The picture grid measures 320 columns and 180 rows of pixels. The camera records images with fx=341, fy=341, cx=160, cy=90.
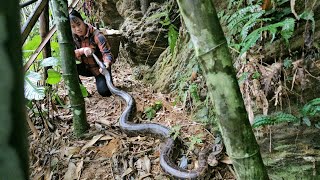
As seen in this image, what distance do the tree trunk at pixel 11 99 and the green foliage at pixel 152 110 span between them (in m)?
4.00

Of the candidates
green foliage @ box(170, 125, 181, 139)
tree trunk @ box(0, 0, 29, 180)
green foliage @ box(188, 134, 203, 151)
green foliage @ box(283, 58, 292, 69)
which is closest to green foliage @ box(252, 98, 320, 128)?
green foliage @ box(283, 58, 292, 69)

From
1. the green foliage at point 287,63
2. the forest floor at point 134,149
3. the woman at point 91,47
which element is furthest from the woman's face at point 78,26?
the green foliage at point 287,63

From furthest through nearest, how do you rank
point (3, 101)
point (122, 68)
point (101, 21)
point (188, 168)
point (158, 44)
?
point (101, 21) → point (122, 68) → point (158, 44) → point (188, 168) → point (3, 101)

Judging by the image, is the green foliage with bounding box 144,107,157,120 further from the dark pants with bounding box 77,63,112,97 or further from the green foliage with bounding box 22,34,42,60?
the green foliage with bounding box 22,34,42,60

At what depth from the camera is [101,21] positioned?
893cm

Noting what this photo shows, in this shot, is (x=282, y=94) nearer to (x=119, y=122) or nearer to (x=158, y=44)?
(x=119, y=122)

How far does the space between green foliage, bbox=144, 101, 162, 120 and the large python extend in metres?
0.22

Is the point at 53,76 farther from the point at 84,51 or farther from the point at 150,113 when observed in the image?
the point at 84,51

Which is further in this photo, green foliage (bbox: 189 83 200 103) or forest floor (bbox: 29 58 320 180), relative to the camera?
green foliage (bbox: 189 83 200 103)

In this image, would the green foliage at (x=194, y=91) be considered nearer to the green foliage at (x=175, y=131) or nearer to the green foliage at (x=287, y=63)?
the green foliage at (x=175, y=131)

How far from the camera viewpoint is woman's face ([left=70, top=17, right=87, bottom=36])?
17.3ft

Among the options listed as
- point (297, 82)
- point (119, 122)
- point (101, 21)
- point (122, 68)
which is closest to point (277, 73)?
point (297, 82)

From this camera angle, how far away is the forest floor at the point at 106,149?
10.5 ft

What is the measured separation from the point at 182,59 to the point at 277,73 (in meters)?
2.32
